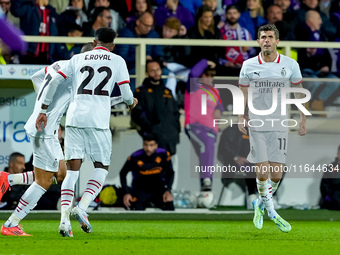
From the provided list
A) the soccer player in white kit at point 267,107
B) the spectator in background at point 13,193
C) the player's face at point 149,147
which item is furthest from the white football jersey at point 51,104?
the player's face at point 149,147

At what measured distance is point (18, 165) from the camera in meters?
11.6

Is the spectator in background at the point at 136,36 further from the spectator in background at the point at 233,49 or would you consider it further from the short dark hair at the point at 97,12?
the spectator in background at the point at 233,49

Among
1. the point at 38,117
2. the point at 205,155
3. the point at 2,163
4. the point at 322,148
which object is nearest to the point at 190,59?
the point at 205,155

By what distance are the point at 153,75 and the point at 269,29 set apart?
3.07m

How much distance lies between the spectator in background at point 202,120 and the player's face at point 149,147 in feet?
2.81

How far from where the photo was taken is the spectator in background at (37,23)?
1245 centimetres

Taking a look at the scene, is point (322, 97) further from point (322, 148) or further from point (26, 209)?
point (26, 209)

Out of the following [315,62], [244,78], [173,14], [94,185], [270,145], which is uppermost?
[173,14]

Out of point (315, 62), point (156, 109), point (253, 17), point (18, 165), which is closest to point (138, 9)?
point (253, 17)

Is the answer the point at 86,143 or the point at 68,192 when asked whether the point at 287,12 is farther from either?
the point at 68,192

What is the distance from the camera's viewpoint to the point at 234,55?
44.3 feet

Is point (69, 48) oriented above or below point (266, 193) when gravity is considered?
above

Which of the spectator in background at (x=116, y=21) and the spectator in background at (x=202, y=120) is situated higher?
the spectator in background at (x=116, y=21)

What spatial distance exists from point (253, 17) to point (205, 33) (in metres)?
1.24
